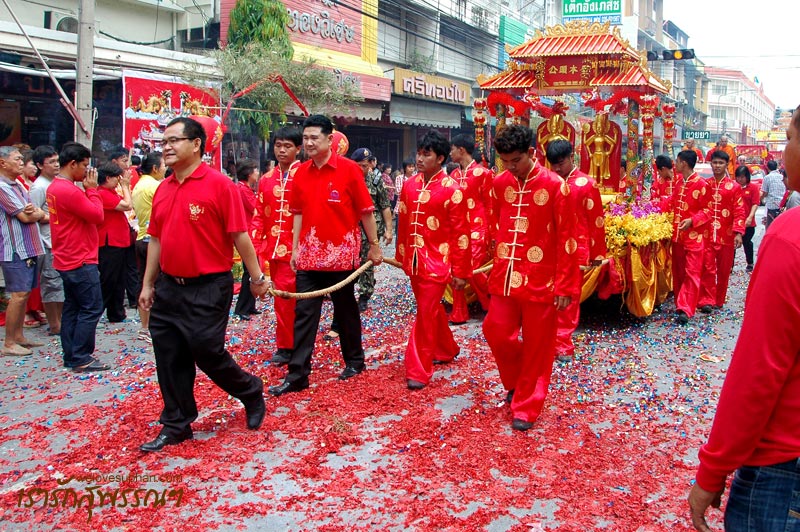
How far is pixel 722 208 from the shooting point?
784 centimetres

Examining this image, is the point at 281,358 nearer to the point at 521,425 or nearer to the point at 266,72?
the point at 521,425

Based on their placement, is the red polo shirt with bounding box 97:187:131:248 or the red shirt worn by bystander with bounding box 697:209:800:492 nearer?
the red shirt worn by bystander with bounding box 697:209:800:492

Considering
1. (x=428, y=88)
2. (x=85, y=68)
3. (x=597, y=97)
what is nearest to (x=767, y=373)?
(x=597, y=97)

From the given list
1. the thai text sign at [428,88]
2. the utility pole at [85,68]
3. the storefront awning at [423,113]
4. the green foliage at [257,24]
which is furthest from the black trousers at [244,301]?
the thai text sign at [428,88]

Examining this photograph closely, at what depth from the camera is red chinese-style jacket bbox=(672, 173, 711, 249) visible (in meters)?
7.70

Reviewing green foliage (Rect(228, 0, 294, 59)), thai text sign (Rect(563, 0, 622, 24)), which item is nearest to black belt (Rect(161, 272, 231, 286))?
green foliage (Rect(228, 0, 294, 59))

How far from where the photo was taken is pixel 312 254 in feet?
16.4

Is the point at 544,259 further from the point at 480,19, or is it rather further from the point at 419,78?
the point at 480,19

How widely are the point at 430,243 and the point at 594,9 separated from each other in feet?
Answer: 68.6

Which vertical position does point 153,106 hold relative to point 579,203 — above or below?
above

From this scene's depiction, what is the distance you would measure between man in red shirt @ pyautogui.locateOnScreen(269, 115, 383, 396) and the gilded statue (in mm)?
5483

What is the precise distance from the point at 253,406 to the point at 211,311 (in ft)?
2.33

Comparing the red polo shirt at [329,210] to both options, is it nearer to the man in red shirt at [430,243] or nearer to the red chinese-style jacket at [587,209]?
the man in red shirt at [430,243]

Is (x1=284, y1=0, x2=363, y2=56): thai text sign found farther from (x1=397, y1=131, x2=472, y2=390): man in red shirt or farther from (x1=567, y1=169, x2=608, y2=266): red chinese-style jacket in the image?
(x1=397, y1=131, x2=472, y2=390): man in red shirt
